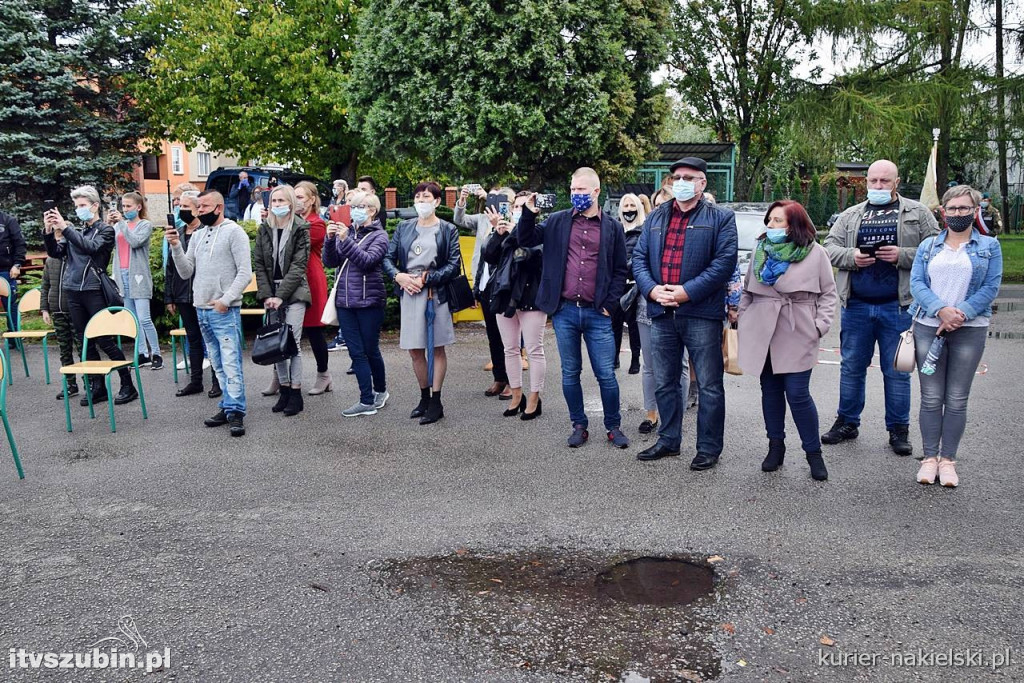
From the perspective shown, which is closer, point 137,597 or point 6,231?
point 137,597

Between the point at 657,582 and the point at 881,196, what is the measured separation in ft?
11.9

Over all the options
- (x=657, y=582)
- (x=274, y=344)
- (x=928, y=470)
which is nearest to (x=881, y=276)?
(x=928, y=470)

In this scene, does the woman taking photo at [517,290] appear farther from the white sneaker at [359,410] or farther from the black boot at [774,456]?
the black boot at [774,456]

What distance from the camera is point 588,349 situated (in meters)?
6.89

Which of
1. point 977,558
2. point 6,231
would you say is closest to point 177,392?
point 6,231

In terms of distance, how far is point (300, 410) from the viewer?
8.25 m

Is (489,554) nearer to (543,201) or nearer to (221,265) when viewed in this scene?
(543,201)

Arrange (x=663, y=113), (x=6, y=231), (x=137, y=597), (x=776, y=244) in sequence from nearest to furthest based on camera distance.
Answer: (x=137, y=597), (x=776, y=244), (x=6, y=231), (x=663, y=113)

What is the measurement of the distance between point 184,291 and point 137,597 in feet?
16.6

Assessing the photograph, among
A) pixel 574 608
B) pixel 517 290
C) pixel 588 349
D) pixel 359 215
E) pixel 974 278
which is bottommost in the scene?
pixel 574 608

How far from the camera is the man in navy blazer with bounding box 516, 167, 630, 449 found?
6.78m

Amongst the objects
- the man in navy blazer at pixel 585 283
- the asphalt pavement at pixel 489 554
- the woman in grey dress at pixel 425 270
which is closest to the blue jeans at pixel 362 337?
the woman in grey dress at pixel 425 270

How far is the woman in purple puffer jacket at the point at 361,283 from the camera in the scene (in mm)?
7926

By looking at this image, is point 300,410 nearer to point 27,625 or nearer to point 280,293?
point 280,293
